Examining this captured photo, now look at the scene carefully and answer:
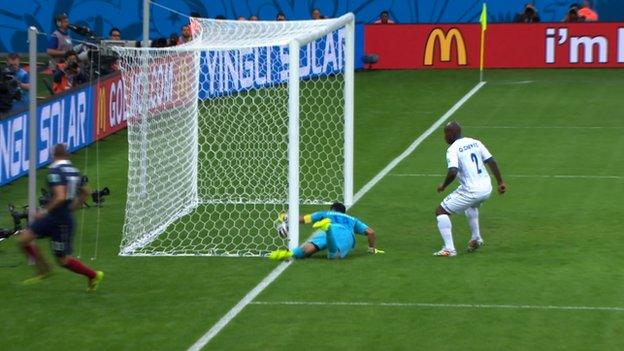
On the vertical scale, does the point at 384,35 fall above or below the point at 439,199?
above

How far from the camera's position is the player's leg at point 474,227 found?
1747 cm

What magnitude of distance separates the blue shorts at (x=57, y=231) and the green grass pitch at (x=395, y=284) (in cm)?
61

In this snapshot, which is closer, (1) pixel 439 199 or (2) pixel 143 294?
(2) pixel 143 294

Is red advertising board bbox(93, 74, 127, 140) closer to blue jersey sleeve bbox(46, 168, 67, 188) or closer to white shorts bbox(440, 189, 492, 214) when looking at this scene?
white shorts bbox(440, 189, 492, 214)

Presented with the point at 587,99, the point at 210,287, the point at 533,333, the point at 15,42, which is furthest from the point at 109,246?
the point at 15,42

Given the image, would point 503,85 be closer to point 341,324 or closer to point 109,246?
point 109,246

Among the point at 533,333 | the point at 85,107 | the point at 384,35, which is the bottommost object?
the point at 533,333

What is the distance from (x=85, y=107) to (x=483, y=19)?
11315mm

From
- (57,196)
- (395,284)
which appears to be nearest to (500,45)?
(395,284)

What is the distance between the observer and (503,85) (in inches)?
1364

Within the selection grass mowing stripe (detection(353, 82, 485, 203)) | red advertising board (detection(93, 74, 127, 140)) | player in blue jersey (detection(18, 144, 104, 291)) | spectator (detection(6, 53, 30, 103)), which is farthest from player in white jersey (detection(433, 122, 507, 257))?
spectator (detection(6, 53, 30, 103))

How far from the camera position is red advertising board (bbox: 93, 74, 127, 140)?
27.6 meters

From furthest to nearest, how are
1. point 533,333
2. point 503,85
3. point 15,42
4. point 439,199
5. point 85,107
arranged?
point 15,42
point 503,85
point 85,107
point 439,199
point 533,333

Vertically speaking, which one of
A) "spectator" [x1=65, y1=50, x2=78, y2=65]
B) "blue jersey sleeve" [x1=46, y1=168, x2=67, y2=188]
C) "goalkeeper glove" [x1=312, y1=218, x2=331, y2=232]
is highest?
"spectator" [x1=65, y1=50, x2=78, y2=65]
